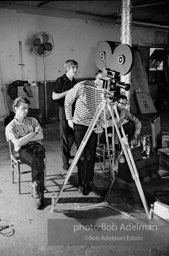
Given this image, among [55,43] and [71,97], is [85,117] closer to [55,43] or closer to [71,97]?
[71,97]

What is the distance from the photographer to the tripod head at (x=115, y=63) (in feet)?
7.65

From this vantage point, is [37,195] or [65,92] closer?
[37,195]

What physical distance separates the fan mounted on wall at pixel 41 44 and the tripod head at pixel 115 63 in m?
3.83

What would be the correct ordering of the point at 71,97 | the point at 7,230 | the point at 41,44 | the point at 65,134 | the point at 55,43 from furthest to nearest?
the point at 55,43, the point at 41,44, the point at 65,134, the point at 71,97, the point at 7,230

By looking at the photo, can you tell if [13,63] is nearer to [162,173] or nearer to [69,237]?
[162,173]

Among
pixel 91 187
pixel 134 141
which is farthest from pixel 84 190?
pixel 134 141

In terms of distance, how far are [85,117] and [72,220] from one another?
103 cm

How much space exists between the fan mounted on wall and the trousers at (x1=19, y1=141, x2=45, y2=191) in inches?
153

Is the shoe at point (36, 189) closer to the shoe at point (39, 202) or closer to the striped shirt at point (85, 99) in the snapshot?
the shoe at point (39, 202)

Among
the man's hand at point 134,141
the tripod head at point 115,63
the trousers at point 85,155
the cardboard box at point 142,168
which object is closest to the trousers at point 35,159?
the trousers at point 85,155

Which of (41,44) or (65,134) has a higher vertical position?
(41,44)

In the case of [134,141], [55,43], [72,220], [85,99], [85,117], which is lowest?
[72,220]

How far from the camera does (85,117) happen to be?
110 inches

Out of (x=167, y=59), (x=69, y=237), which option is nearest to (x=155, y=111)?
(x=167, y=59)
